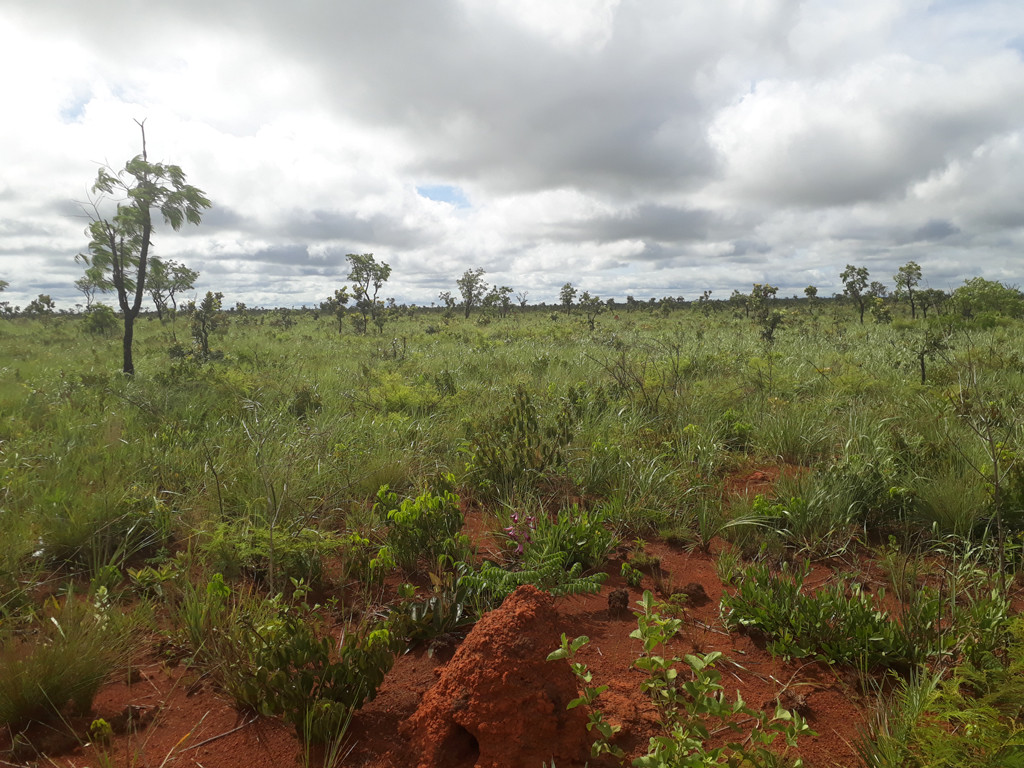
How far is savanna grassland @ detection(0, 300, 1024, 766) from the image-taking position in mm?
1939

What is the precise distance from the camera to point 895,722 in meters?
1.89

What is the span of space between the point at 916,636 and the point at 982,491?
1.85 metres

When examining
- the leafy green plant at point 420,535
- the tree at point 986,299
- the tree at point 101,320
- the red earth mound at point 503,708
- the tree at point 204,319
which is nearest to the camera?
the red earth mound at point 503,708

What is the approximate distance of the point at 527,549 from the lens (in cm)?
316

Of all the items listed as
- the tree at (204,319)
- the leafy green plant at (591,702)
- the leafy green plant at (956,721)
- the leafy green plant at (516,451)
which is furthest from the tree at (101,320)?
the leafy green plant at (956,721)

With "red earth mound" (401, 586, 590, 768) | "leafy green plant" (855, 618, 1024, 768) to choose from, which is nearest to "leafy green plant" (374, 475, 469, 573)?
"red earth mound" (401, 586, 590, 768)

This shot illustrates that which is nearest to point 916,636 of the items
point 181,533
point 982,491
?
point 982,491

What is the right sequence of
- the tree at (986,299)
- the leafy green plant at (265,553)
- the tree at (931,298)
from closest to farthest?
the leafy green plant at (265,553) → the tree at (986,299) → the tree at (931,298)

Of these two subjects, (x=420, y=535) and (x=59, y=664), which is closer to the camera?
(x=59, y=664)

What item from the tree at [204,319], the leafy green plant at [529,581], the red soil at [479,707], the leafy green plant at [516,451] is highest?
the tree at [204,319]

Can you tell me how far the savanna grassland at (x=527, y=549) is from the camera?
194 cm

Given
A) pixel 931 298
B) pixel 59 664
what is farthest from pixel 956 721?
pixel 931 298

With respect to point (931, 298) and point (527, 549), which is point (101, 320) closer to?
point (527, 549)

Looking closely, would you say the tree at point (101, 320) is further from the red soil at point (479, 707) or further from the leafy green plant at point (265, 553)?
the red soil at point (479, 707)
